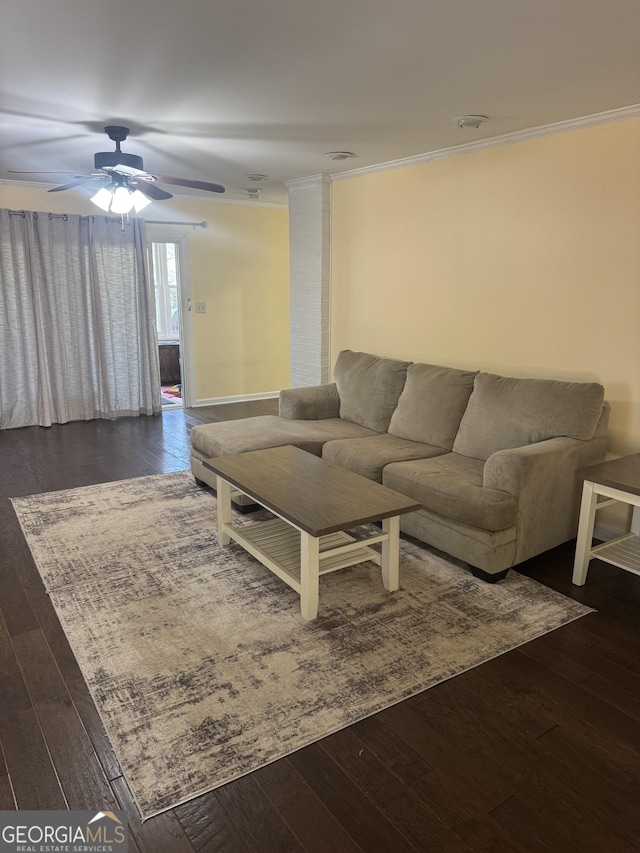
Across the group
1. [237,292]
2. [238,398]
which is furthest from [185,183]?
[238,398]

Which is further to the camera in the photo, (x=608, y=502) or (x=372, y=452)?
(x=372, y=452)

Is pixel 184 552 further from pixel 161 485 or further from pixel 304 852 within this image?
pixel 304 852

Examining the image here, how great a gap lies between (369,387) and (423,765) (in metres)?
2.95

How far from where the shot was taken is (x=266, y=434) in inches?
158

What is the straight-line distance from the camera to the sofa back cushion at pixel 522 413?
126 inches

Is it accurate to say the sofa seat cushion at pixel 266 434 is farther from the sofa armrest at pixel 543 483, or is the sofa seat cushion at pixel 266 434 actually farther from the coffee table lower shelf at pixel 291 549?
the sofa armrest at pixel 543 483

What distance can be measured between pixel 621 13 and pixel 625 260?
148 cm

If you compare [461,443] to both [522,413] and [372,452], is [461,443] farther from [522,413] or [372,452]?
[372,452]

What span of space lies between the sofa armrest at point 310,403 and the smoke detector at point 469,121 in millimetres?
2131

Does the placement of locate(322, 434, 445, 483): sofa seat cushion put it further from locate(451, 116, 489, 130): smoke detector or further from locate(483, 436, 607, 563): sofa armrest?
locate(451, 116, 489, 130): smoke detector

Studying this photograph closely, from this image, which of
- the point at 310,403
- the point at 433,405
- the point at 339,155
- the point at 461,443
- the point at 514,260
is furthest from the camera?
the point at 310,403

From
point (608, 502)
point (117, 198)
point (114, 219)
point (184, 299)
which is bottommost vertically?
point (608, 502)

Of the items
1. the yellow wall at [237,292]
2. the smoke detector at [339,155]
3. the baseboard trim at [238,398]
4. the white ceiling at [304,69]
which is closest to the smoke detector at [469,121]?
the white ceiling at [304,69]

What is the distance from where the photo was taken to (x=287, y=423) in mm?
4387
